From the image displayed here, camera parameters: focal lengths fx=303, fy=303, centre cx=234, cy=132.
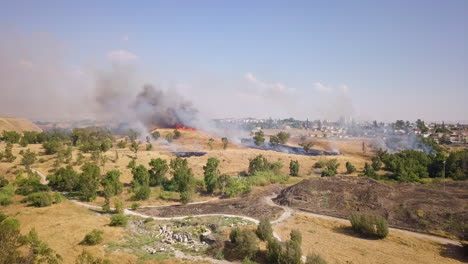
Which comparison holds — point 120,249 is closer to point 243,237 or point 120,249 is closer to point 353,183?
point 243,237

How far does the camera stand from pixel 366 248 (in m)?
26.7

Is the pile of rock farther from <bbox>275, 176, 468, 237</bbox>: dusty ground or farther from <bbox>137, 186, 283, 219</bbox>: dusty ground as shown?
<bbox>275, 176, 468, 237</bbox>: dusty ground

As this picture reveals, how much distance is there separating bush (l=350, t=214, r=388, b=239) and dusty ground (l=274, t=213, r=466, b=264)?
786mm

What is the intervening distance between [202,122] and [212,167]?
225ft

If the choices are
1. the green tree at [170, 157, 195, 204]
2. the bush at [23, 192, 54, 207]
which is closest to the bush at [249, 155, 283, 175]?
the green tree at [170, 157, 195, 204]

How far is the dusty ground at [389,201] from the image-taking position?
32219 mm

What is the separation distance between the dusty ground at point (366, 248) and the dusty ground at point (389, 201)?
13.0 feet

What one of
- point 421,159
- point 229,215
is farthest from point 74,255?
point 421,159

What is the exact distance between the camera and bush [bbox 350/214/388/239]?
96.1ft

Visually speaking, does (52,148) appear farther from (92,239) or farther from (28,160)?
(92,239)

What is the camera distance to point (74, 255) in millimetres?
25078

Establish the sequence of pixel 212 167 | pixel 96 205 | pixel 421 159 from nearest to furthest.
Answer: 1. pixel 96 205
2. pixel 212 167
3. pixel 421 159

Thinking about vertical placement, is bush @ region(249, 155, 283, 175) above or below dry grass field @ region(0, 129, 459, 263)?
above

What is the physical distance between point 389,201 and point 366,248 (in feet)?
43.8
